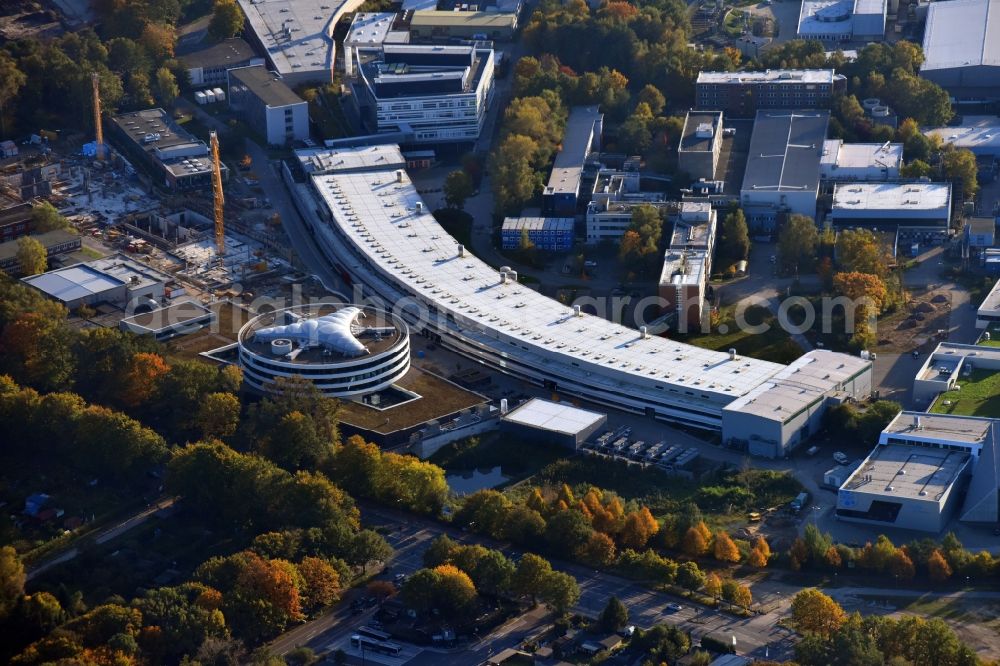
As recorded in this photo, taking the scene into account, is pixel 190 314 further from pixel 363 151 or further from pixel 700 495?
pixel 700 495

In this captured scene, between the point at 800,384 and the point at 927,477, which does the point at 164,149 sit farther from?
the point at 927,477

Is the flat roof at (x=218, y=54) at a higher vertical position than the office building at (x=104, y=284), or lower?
higher

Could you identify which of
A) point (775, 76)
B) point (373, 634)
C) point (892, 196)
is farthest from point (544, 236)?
point (373, 634)

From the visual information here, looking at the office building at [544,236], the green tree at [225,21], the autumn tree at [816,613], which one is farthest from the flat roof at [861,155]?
the autumn tree at [816,613]

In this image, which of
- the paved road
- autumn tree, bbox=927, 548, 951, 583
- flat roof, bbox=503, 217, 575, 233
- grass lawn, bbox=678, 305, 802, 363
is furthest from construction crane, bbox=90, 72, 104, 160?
autumn tree, bbox=927, 548, 951, 583

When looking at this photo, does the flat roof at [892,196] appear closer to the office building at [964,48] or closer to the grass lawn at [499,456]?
the office building at [964,48]

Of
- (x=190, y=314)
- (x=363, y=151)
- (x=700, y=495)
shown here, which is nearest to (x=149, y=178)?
(x=363, y=151)
